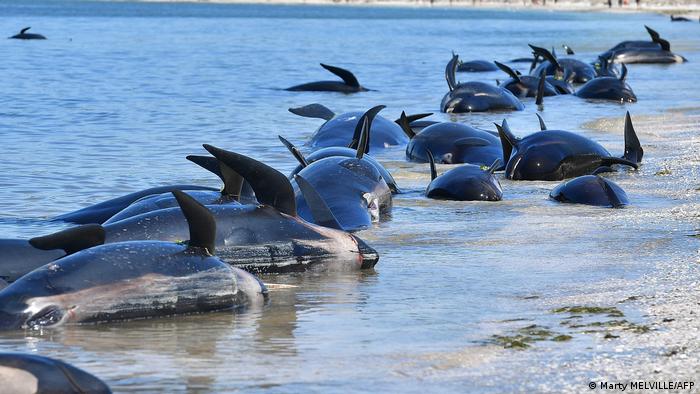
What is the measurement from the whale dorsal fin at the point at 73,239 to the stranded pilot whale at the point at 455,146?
5.77 metres

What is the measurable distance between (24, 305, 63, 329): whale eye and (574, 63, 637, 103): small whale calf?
552 inches

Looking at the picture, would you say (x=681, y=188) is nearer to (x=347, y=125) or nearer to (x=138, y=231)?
(x=347, y=125)

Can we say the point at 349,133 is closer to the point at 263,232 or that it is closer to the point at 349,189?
the point at 349,189

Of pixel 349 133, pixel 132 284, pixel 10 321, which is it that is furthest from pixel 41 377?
pixel 349 133

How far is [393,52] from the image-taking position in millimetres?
35969

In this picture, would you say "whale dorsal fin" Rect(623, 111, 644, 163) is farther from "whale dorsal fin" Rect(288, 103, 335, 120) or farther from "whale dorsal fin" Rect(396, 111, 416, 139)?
"whale dorsal fin" Rect(288, 103, 335, 120)

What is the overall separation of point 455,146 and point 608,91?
7661 millimetres

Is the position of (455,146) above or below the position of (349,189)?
below

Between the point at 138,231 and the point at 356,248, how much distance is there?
1.06 meters

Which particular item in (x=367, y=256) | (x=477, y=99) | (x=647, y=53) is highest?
(x=367, y=256)

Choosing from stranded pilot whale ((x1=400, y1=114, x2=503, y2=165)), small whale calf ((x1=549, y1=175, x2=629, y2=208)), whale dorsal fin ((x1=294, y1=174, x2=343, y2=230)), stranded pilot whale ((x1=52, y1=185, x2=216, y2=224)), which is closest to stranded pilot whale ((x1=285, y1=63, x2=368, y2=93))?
stranded pilot whale ((x1=400, y1=114, x2=503, y2=165))

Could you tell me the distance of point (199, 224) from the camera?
5.35 meters

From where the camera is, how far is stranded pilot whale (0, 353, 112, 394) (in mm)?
3730

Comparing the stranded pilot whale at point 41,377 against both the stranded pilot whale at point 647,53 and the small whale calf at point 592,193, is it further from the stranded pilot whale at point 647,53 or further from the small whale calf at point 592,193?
the stranded pilot whale at point 647,53
